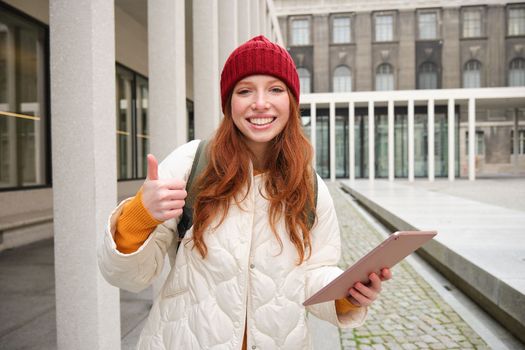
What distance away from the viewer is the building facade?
36469 millimetres

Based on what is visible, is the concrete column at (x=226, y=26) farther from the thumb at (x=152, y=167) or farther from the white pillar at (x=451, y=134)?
the white pillar at (x=451, y=134)

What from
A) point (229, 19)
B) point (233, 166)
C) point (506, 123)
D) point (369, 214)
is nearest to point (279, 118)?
point (233, 166)

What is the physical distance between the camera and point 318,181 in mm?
1935

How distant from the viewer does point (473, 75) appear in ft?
120

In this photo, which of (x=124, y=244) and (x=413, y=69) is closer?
(x=124, y=244)

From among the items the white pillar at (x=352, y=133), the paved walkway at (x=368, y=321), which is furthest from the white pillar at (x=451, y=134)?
the paved walkway at (x=368, y=321)

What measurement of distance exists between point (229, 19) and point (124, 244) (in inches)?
289

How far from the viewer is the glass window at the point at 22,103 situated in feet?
26.4

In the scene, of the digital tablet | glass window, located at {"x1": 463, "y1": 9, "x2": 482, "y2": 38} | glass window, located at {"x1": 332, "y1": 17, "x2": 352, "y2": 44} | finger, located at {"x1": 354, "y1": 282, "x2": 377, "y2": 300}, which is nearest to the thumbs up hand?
the digital tablet

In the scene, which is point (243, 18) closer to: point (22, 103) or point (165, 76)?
point (22, 103)

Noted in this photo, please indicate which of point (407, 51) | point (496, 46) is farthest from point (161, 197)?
point (496, 46)

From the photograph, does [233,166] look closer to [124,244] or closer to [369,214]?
[124,244]

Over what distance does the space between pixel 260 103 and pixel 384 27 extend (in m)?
39.0

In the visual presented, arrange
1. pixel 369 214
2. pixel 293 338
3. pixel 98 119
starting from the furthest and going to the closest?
pixel 369 214
pixel 98 119
pixel 293 338
